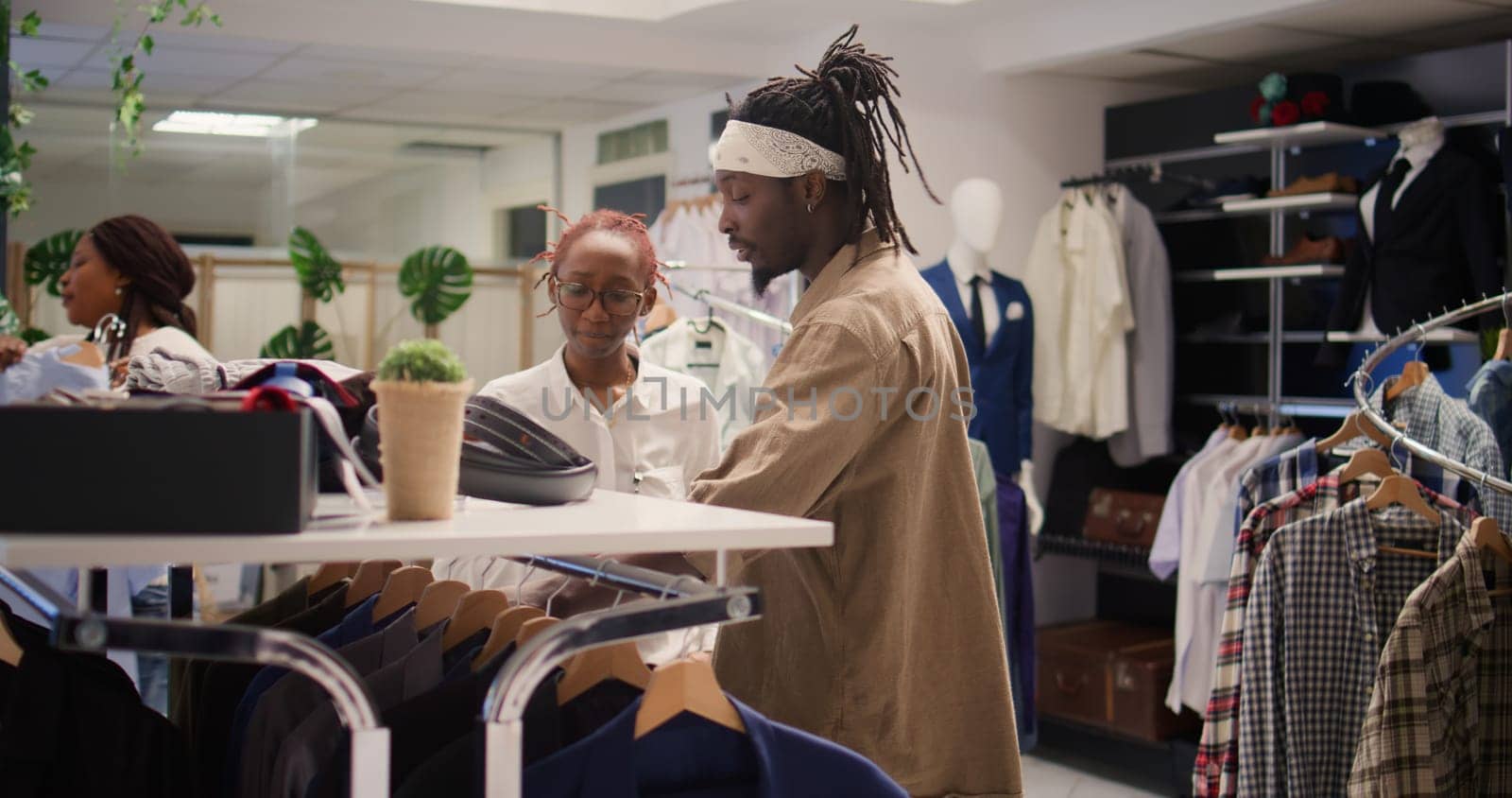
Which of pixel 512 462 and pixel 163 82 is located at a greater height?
pixel 163 82

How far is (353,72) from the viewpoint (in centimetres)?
579

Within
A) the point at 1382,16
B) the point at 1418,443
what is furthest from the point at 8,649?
the point at 1382,16

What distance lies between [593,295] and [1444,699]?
5.99 ft

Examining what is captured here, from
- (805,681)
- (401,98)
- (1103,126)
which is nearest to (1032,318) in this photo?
(1103,126)

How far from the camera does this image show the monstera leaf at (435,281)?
20.9ft

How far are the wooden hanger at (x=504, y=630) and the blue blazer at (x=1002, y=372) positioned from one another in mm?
3508

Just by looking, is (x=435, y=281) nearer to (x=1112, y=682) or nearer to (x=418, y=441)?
(x=1112, y=682)

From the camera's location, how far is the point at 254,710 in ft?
4.83

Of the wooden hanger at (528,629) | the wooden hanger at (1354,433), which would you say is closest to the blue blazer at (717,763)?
the wooden hanger at (528,629)

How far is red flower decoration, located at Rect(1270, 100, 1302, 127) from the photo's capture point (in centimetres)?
475

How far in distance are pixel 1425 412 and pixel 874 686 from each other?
2.22 m

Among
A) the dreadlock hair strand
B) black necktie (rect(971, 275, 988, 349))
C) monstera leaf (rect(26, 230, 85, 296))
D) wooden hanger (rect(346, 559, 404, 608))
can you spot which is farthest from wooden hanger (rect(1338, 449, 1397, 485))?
monstera leaf (rect(26, 230, 85, 296))

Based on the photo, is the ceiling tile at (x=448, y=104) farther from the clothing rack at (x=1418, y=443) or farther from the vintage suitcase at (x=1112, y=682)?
the clothing rack at (x=1418, y=443)

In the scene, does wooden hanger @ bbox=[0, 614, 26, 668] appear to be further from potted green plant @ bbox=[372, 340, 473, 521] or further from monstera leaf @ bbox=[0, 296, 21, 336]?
monstera leaf @ bbox=[0, 296, 21, 336]
